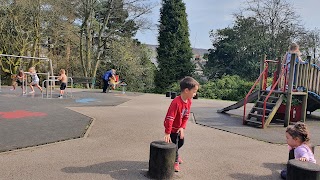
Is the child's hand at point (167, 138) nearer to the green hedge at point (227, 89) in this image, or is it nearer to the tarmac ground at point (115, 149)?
the tarmac ground at point (115, 149)

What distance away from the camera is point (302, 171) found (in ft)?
11.0

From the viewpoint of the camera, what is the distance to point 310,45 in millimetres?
26766

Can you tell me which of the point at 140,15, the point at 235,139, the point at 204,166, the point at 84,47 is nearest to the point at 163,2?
the point at 140,15

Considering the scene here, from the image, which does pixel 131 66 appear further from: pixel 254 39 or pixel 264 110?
pixel 264 110

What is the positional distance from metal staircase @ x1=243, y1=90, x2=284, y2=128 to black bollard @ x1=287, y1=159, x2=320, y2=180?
193 inches

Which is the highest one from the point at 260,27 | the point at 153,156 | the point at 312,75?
the point at 260,27

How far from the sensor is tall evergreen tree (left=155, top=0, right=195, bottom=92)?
28.3 meters

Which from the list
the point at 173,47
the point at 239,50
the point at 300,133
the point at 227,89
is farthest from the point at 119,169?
the point at 239,50

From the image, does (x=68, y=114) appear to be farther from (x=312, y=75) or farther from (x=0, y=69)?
(x=0, y=69)

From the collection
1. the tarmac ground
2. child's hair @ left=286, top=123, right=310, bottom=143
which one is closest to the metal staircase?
the tarmac ground

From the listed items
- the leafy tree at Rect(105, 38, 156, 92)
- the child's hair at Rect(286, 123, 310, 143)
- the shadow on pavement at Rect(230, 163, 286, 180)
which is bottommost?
the shadow on pavement at Rect(230, 163, 286, 180)

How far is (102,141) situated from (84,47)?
2497 centimetres

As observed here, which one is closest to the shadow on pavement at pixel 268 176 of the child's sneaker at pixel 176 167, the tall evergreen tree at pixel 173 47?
the child's sneaker at pixel 176 167

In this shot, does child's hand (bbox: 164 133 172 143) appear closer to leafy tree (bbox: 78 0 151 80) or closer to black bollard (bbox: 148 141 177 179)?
black bollard (bbox: 148 141 177 179)
